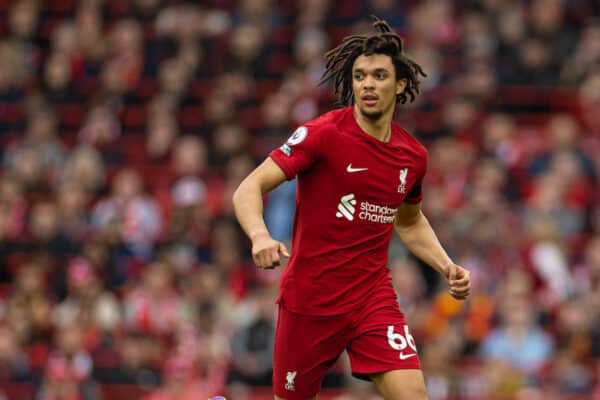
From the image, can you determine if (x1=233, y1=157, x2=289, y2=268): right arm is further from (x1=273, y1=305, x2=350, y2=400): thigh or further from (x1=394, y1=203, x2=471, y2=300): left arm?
(x1=394, y1=203, x2=471, y2=300): left arm

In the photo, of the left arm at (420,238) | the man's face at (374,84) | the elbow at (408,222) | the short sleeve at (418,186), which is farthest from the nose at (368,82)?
the elbow at (408,222)

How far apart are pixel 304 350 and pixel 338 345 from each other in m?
0.18

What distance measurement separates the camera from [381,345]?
754 centimetres

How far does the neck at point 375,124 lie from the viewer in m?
7.54

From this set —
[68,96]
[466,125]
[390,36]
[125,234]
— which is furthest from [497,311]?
[68,96]

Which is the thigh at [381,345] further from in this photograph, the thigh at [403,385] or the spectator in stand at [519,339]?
the spectator in stand at [519,339]

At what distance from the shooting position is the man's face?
7.47 m

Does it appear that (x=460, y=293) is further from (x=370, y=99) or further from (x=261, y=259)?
(x=261, y=259)

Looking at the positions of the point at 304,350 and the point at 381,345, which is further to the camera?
the point at 304,350

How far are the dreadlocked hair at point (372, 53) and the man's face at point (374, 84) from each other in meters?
A: 0.04

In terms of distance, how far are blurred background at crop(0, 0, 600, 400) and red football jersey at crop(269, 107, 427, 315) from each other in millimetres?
4273

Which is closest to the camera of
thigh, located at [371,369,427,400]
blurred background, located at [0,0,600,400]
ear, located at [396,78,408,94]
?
thigh, located at [371,369,427,400]

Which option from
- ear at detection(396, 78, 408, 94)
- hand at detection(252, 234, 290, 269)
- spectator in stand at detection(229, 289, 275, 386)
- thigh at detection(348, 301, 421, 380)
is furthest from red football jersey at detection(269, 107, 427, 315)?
spectator in stand at detection(229, 289, 275, 386)

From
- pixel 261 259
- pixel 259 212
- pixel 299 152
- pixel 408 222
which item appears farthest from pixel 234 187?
pixel 261 259
